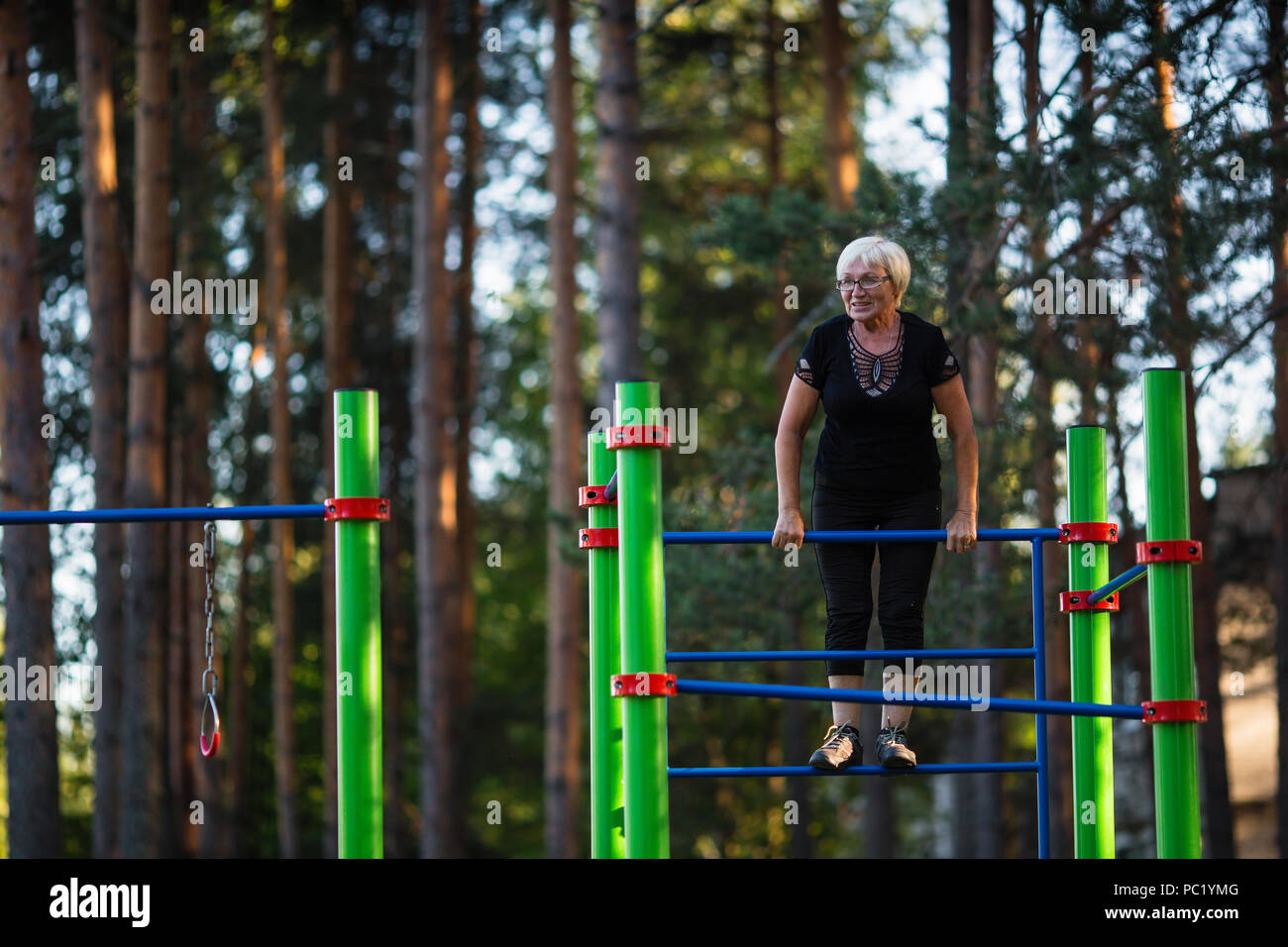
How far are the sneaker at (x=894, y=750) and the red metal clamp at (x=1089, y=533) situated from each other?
1.03m

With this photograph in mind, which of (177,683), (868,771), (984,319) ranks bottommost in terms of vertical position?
(177,683)

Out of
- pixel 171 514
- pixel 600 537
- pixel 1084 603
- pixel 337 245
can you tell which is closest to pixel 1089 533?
pixel 1084 603

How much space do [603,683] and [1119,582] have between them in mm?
1820

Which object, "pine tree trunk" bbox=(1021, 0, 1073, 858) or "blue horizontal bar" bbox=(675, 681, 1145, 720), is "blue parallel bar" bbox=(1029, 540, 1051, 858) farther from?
"pine tree trunk" bbox=(1021, 0, 1073, 858)

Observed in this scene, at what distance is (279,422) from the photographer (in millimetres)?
18328

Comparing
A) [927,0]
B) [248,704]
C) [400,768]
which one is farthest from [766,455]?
[248,704]

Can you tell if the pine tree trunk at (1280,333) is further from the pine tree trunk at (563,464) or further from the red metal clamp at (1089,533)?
the pine tree trunk at (563,464)

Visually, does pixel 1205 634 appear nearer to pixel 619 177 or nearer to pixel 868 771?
pixel 619 177

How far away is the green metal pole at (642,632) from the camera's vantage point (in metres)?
4.47

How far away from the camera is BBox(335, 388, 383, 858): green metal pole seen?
4.89 meters

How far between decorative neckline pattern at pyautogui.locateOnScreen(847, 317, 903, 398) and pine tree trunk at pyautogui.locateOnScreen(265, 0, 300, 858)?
13589 mm

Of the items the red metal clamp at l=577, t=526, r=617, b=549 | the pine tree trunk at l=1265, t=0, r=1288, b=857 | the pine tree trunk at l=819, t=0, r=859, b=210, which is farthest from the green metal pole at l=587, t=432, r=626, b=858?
the pine tree trunk at l=819, t=0, r=859, b=210

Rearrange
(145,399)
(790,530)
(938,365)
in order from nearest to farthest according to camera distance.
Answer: (790,530) → (938,365) → (145,399)

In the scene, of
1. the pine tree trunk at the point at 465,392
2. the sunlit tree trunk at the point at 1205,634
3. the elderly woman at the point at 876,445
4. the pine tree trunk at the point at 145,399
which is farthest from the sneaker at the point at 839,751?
the pine tree trunk at the point at 465,392
